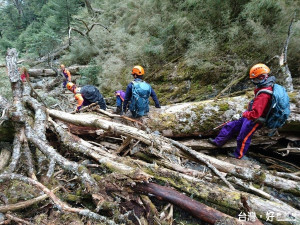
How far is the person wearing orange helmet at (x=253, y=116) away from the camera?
4039 mm

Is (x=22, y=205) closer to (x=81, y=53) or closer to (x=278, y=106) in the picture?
(x=278, y=106)

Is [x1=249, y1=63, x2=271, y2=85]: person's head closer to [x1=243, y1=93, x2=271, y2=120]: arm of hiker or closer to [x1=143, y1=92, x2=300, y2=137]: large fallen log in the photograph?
[x1=243, y1=93, x2=271, y2=120]: arm of hiker

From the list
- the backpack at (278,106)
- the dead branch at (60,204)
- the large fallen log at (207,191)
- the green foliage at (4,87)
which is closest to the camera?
the dead branch at (60,204)

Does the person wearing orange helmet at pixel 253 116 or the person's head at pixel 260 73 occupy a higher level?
the person's head at pixel 260 73

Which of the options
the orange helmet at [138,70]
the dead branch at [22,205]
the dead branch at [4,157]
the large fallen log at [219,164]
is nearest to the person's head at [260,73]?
the large fallen log at [219,164]

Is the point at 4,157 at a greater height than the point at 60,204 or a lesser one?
lesser

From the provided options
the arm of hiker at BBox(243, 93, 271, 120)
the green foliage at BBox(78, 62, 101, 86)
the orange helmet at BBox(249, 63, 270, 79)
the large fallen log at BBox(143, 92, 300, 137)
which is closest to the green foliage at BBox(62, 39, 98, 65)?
the green foliage at BBox(78, 62, 101, 86)

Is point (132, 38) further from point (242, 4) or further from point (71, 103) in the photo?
point (242, 4)

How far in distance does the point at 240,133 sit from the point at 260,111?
0.71 m

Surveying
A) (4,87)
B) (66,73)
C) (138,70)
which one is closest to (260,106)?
(138,70)

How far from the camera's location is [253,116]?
412 centimetres

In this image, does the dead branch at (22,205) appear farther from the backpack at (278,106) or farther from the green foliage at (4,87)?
the green foliage at (4,87)

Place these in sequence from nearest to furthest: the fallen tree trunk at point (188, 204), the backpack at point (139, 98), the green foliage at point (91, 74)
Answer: the fallen tree trunk at point (188, 204), the backpack at point (139, 98), the green foliage at point (91, 74)

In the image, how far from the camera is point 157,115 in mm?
5156
